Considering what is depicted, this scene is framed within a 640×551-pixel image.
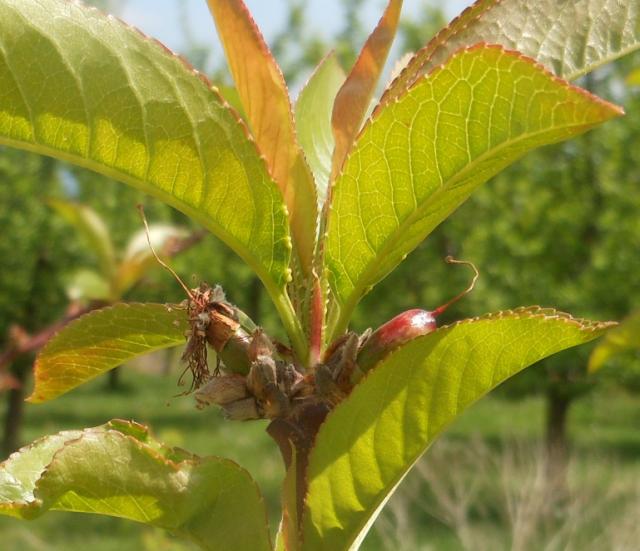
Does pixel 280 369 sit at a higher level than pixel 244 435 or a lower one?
higher

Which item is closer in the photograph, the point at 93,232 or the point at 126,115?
the point at 126,115

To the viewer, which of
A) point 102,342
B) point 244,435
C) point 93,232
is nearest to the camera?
point 102,342

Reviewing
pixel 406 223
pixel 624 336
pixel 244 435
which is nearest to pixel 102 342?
pixel 406 223

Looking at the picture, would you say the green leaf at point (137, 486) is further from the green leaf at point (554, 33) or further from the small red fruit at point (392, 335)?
the green leaf at point (554, 33)

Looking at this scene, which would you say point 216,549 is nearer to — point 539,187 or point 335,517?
point 335,517

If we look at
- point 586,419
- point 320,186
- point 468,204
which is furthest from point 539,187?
point 320,186

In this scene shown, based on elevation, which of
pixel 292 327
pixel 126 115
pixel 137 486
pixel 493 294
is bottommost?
pixel 137 486

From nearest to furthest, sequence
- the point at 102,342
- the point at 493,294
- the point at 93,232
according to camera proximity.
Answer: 1. the point at 102,342
2. the point at 93,232
3. the point at 493,294

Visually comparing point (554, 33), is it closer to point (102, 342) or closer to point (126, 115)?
point (126, 115)
